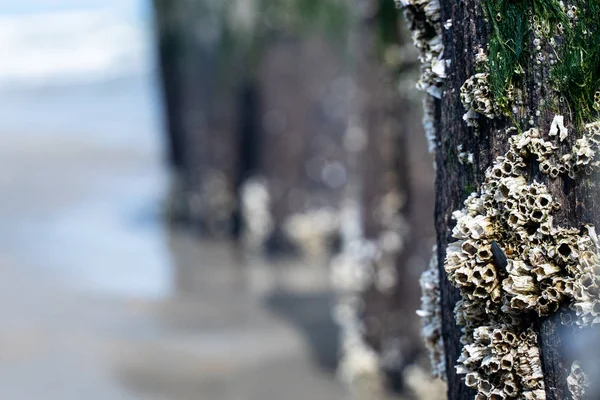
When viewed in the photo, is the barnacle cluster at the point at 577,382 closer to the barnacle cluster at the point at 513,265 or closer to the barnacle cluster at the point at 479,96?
the barnacle cluster at the point at 513,265

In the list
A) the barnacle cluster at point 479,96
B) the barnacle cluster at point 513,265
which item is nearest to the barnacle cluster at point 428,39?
the barnacle cluster at point 479,96

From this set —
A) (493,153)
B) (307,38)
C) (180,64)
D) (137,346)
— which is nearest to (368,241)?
(137,346)

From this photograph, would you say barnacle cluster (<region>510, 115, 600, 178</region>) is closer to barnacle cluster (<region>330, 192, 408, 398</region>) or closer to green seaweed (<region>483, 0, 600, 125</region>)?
green seaweed (<region>483, 0, 600, 125</region>)

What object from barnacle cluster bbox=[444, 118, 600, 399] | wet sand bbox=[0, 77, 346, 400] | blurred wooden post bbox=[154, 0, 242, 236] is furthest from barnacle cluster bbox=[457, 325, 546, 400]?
blurred wooden post bbox=[154, 0, 242, 236]

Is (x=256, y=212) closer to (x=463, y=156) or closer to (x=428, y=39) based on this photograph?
(x=428, y=39)

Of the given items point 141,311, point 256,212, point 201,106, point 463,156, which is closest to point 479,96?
point 463,156

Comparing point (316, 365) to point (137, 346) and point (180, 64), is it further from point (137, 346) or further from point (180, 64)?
point (180, 64)
